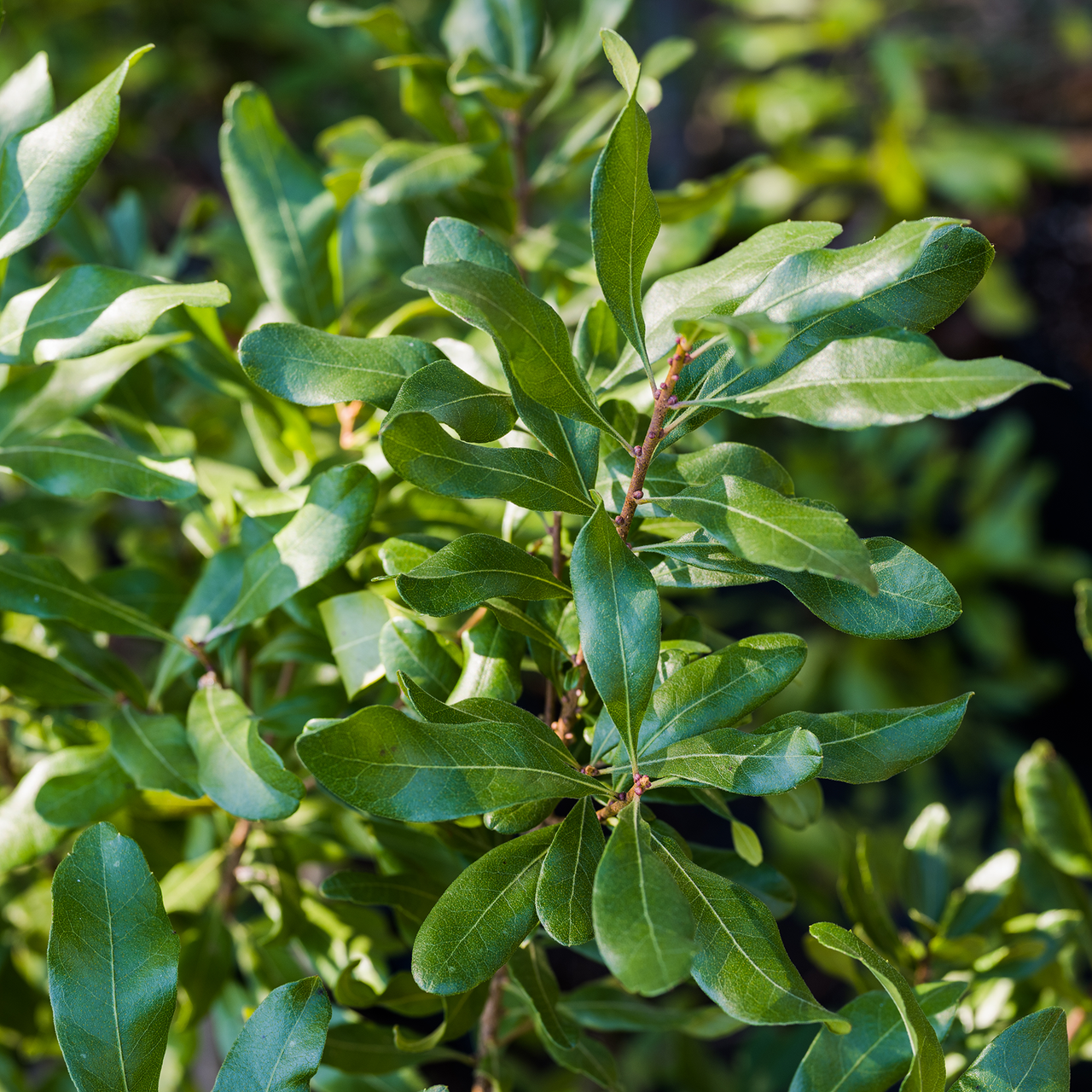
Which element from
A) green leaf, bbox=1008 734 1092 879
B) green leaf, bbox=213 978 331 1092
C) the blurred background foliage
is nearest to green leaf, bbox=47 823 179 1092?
green leaf, bbox=213 978 331 1092

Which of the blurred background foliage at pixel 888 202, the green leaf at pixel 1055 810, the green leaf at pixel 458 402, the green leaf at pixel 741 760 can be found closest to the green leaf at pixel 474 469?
the green leaf at pixel 458 402

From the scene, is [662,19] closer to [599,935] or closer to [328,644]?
[328,644]

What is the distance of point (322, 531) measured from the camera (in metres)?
0.49

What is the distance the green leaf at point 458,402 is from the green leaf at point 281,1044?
260 mm

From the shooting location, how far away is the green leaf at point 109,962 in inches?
17.4

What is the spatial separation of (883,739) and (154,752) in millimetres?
377

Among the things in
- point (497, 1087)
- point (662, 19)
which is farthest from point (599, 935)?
point (662, 19)

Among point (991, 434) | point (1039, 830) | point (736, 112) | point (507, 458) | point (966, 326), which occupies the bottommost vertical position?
point (991, 434)

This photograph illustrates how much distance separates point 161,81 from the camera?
5.46ft

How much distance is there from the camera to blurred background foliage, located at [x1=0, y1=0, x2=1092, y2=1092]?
1582mm

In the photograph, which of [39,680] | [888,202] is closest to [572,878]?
[39,680]

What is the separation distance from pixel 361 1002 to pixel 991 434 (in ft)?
5.80

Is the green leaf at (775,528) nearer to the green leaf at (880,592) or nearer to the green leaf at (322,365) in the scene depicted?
the green leaf at (880,592)

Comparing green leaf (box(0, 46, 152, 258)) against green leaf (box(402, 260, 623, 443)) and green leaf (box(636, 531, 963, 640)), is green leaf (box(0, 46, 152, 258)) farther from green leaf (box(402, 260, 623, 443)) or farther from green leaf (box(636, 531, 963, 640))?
green leaf (box(636, 531, 963, 640))
